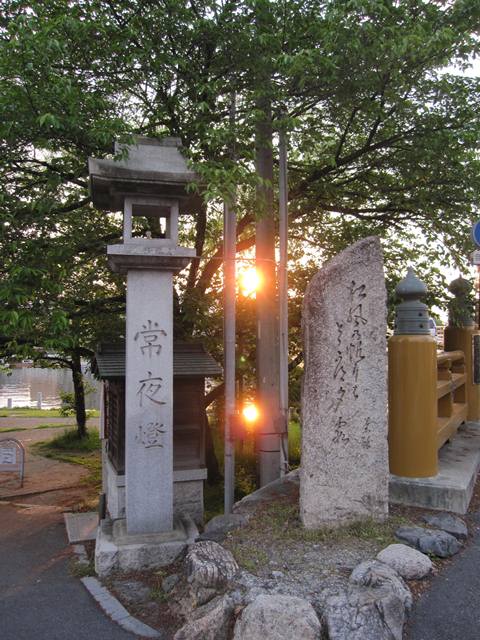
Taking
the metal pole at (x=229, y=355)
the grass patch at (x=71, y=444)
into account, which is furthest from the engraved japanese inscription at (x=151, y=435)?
the grass patch at (x=71, y=444)

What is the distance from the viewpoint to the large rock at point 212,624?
3896 mm

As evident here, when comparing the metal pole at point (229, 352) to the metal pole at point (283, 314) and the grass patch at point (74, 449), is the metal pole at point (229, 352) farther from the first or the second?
the grass patch at point (74, 449)

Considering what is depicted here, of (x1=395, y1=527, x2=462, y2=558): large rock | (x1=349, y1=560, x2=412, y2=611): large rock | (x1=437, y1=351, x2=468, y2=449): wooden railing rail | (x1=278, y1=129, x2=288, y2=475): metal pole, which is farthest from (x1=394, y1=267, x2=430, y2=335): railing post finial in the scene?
(x1=349, y1=560, x2=412, y2=611): large rock

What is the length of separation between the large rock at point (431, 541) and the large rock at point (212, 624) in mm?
2039

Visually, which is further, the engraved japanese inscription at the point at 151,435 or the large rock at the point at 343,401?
the engraved japanese inscription at the point at 151,435

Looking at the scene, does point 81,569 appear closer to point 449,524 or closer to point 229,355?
point 229,355

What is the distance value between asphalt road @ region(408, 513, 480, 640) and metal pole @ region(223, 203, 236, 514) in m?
3.53

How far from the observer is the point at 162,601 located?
4938 millimetres

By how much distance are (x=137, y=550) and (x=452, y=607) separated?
3.21 meters

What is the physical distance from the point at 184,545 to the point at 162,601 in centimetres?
88

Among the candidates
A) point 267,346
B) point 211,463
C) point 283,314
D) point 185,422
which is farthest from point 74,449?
point 283,314

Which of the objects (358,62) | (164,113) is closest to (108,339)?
(164,113)

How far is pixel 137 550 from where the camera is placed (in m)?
5.65

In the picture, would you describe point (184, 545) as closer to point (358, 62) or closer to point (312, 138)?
point (358, 62)
